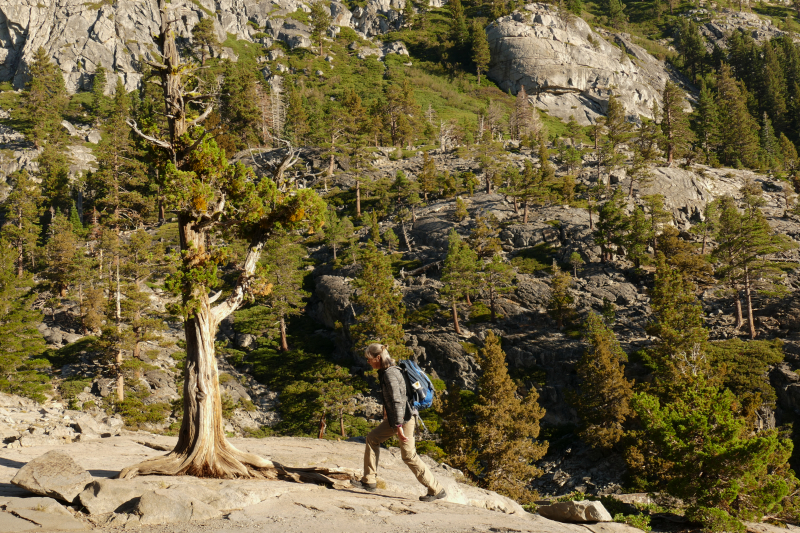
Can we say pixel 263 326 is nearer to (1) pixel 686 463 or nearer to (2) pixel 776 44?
(1) pixel 686 463

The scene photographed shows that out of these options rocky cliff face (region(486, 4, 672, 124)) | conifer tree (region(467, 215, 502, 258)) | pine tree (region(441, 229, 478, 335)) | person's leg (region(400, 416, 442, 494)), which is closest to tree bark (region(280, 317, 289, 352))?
pine tree (region(441, 229, 478, 335))

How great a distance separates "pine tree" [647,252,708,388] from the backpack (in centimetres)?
2979

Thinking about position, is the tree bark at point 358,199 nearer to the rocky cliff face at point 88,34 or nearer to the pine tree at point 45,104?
the pine tree at point 45,104

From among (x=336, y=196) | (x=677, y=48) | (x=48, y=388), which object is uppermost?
(x=677, y=48)

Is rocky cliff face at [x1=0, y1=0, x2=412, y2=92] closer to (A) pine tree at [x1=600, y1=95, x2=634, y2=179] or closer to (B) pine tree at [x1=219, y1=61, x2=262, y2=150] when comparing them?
(B) pine tree at [x1=219, y1=61, x2=262, y2=150]

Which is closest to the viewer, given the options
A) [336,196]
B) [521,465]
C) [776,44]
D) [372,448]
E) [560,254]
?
[372,448]

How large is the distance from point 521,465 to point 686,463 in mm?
13313

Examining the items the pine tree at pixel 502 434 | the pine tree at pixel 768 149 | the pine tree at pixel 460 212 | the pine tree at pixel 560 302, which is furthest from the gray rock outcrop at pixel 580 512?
the pine tree at pixel 768 149

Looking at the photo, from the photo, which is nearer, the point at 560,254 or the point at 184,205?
the point at 184,205

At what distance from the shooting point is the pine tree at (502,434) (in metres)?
26.6

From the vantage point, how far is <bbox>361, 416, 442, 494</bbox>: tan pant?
7.15 meters

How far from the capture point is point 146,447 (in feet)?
43.9

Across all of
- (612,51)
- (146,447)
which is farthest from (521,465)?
(612,51)

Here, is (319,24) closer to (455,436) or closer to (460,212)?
(460,212)
